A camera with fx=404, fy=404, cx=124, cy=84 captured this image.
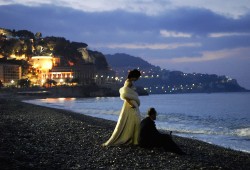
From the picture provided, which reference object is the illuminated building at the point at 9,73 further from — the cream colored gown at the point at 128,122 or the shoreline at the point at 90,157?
the cream colored gown at the point at 128,122

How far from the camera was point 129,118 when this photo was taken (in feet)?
40.8

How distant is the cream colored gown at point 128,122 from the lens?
1237cm

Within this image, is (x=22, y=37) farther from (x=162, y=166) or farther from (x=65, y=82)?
(x=162, y=166)

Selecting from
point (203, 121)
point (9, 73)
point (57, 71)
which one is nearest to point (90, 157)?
point (203, 121)

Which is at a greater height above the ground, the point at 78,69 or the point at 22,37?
the point at 22,37

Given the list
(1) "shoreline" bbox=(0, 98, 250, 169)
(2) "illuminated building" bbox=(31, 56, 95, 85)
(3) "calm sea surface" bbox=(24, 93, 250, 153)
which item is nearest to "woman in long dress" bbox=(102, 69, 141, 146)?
(1) "shoreline" bbox=(0, 98, 250, 169)

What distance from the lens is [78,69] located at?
575 feet

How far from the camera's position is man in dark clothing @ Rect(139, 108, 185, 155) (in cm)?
1161

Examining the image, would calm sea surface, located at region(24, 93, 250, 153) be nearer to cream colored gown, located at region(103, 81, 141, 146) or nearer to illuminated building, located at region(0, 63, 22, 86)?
cream colored gown, located at region(103, 81, 141, 146)

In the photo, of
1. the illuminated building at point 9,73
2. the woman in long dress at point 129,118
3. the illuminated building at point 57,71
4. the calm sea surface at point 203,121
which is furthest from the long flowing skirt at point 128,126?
the illuminated building at point 57,71

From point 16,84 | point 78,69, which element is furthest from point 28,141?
point 78,69

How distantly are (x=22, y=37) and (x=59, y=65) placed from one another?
87.1 feet

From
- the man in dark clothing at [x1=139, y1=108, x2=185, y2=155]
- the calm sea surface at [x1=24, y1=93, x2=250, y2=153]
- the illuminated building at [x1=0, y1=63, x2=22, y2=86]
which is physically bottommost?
the calm sea surface at [x1=24, y1=93, x2=250, y2=153]

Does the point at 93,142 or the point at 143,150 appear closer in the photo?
the point at 143,150
